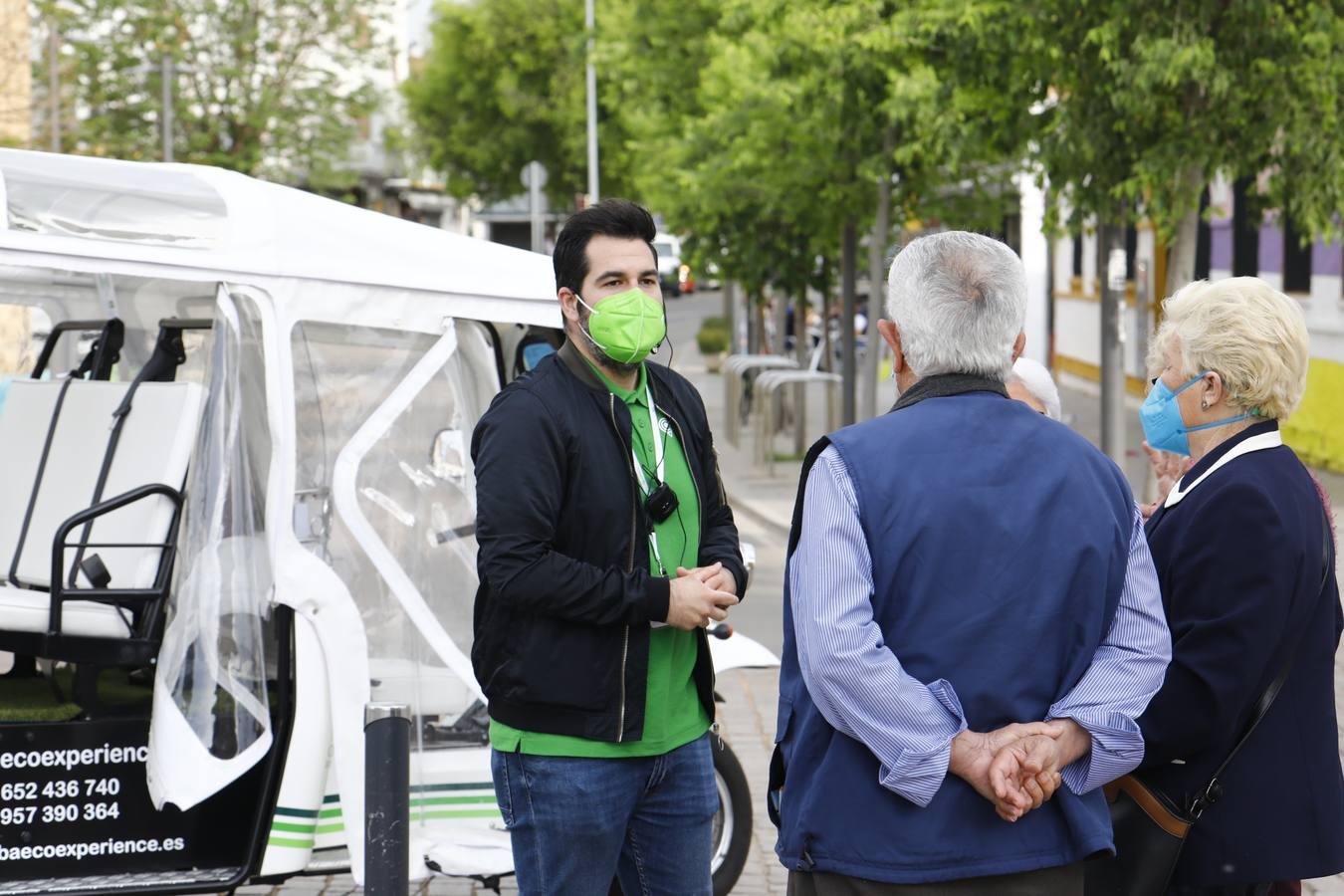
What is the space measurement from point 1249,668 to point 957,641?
718mm

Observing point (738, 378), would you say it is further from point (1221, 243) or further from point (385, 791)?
point (385, 791)

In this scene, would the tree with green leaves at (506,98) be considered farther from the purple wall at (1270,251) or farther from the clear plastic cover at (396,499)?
the clear plastic cover at (396,499)

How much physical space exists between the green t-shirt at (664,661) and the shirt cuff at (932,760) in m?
0.86

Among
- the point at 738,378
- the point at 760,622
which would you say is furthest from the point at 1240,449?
the point at 738,378

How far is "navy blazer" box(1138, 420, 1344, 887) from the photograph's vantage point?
10.5ft

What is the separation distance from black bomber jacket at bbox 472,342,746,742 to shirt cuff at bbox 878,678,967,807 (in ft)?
2.68

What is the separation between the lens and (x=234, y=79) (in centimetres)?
3697

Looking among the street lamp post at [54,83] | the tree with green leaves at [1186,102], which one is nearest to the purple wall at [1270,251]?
the tree with green leaves at [1186,102]

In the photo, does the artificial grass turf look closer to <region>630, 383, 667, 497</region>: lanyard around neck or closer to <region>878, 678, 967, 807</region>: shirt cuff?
<region>630, 383, 667, 497</region>: lanyard around neck

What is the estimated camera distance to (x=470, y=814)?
4.88m

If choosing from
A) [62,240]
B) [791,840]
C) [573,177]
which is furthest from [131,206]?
[573,177]

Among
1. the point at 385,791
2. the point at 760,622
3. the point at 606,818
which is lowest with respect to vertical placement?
the point at 760,622

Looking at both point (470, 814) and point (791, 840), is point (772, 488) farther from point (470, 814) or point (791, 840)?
point (791, 840)

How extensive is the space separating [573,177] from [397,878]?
4762 centimetres
